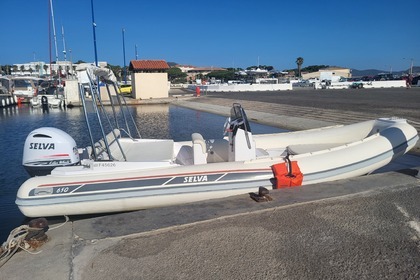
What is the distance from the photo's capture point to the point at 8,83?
3925cm

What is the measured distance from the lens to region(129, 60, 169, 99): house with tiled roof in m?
31.5

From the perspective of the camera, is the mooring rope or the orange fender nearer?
the mooring rope

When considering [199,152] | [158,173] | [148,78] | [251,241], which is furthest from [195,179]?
[148,78]

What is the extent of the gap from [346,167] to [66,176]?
4569 mm

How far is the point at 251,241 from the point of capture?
3.47 metres

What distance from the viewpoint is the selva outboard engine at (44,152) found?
5242 millimetres

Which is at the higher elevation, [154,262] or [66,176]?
[66,176]

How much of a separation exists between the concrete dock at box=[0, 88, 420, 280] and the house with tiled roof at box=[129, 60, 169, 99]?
28390 millimetres

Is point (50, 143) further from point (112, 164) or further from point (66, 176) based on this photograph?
point (112, 164)

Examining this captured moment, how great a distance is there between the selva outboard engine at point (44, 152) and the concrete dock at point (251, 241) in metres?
1.52

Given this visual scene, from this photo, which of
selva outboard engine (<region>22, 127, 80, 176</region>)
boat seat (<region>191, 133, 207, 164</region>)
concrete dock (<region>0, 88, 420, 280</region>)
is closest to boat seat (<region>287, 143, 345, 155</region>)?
concrete dock (<region>0, 88, 420, 280</region>)

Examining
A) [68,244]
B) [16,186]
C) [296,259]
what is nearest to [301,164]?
[296,259]

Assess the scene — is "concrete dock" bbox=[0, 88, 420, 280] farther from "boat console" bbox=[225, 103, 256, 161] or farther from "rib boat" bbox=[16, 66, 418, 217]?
"boat console" bbox=[225, 103, 256, 161]

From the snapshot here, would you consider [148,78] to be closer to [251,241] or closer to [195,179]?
[195,179]
